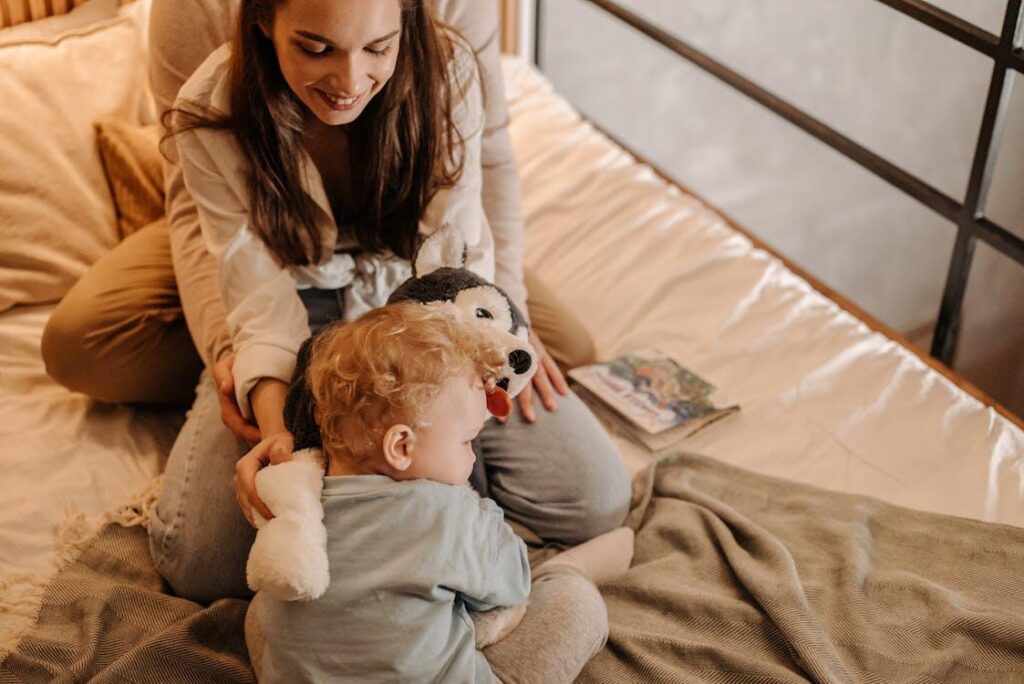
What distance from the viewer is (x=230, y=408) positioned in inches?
51.6

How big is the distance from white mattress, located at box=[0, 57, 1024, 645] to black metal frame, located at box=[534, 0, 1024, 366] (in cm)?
19

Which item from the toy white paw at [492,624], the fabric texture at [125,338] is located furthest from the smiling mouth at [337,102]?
the toy white paw at [492,624]

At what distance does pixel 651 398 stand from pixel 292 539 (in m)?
0.77

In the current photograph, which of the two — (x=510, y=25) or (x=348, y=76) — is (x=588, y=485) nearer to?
(x=348, y=76)

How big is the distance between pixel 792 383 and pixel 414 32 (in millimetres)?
807

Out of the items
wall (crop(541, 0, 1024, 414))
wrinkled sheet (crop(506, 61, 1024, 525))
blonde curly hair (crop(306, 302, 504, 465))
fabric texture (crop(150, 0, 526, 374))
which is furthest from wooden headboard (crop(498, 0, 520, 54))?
blonde curly hair (crop(306, 302, 504, 465))

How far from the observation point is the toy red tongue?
1.14 meters

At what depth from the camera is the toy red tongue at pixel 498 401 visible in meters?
1.14

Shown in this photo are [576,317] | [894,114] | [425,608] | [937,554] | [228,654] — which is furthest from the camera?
[894,114]

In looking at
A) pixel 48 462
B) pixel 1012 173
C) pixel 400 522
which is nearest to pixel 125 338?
pixel 48 462

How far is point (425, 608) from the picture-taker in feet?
3.40

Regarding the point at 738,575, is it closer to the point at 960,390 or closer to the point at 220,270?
the point at 960,390

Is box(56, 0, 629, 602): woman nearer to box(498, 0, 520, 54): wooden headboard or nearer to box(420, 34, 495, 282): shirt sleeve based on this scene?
box(420, 34, 495, 282): shirt sleeve

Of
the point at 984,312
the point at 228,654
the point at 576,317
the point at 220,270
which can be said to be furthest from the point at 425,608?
the point at 984,312
